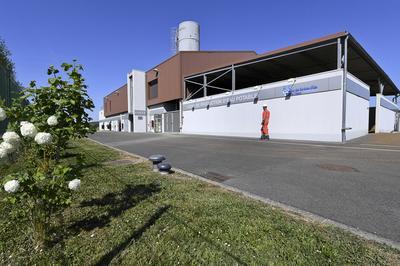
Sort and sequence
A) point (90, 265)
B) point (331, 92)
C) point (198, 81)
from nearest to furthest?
point (90, 265) → point (331, 92) → point (198, 81)

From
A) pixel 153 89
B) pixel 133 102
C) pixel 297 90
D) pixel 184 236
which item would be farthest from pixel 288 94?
pixel 133 102

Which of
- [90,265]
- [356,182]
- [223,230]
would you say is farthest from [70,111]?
[356,182]

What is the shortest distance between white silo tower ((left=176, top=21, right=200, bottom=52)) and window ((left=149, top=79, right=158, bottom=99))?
6.75 metres

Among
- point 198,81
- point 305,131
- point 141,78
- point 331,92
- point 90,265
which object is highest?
point 141,78

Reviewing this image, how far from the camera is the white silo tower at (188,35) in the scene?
3419 centimetres

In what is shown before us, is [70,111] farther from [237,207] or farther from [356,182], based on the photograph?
[356,182]

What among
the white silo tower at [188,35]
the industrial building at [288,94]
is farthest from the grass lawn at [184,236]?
the white silo tower at [188,35]

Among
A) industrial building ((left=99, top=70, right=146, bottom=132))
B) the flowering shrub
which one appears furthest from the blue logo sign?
industrial building ((left=99, top=70, right=146, bottom=132))

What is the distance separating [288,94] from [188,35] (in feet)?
77.6

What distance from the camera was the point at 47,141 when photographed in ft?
7.57

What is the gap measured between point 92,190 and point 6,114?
8.79ft

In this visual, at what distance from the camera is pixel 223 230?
2939mm

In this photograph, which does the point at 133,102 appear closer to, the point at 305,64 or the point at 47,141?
the point at 305,64

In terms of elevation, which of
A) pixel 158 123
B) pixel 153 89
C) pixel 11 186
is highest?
pixel 153 89
